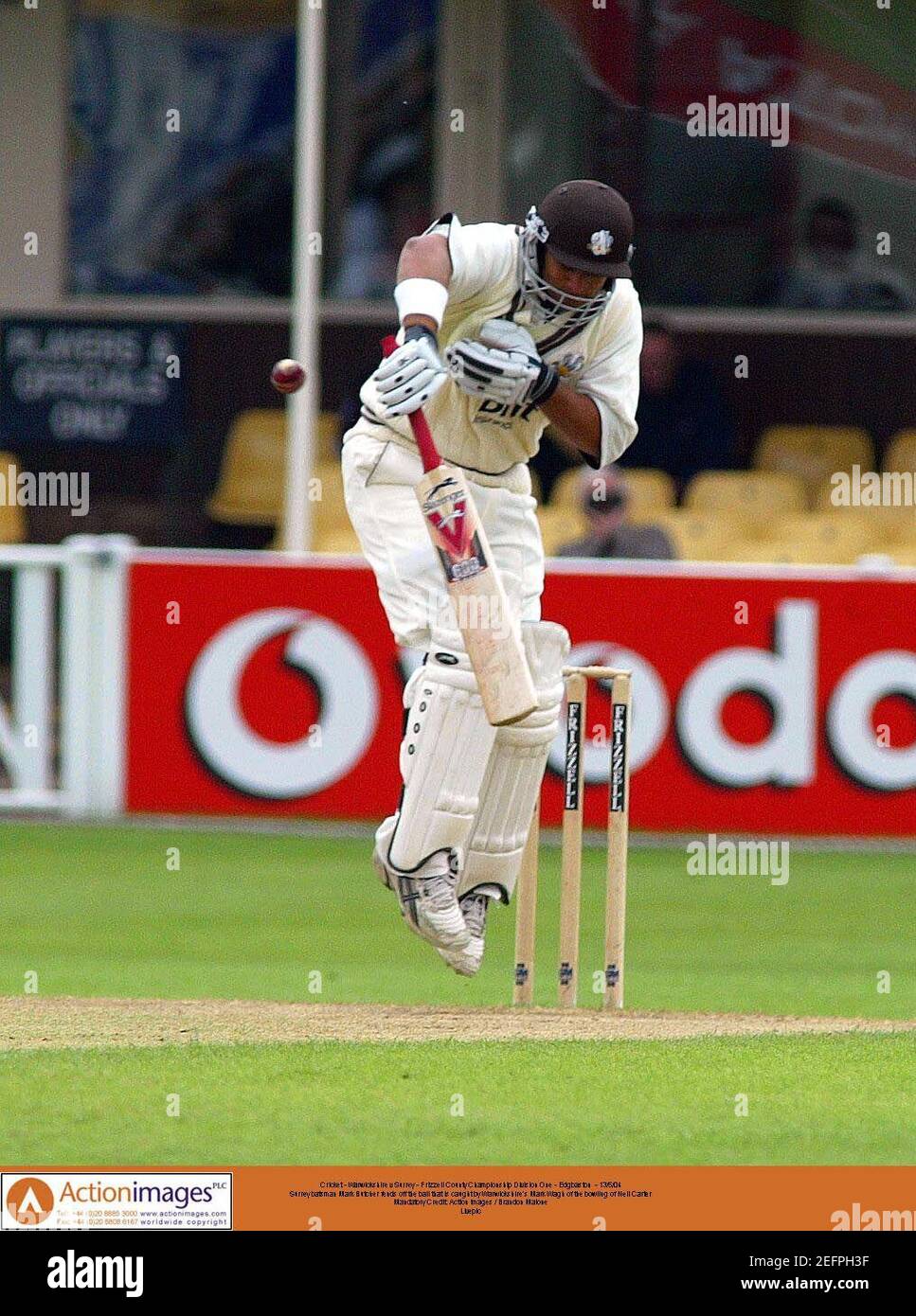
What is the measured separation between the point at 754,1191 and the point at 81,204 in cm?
1130

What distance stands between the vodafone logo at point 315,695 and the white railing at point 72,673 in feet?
1.34

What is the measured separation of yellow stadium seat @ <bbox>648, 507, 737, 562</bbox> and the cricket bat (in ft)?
19.3

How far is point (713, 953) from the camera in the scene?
8.95 m

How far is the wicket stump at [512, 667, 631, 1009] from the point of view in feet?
22.9

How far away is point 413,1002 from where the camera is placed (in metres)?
7.69

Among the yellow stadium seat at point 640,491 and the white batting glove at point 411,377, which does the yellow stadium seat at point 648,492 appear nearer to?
the yellow stadium seat at point 640,491

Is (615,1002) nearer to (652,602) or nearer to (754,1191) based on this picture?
(754,1191)

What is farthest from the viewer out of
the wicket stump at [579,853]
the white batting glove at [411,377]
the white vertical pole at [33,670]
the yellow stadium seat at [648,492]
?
the yellow stadium seat at [648,492]

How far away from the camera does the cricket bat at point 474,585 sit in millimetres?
6410

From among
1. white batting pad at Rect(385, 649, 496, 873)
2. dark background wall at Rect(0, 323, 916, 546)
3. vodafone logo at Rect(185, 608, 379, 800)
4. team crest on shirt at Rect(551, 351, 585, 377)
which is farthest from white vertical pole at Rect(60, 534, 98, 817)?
team crest on shirt at Rect(551, 351, 585, 377)

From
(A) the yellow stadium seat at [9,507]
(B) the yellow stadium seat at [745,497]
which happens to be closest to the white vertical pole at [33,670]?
(A) the yellow stadium seat at [9,507]

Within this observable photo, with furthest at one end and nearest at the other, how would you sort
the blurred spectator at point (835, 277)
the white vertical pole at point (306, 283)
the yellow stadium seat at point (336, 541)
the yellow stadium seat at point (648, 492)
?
the blurred spectator at point (835, 277)
the yellow stadium seat at point (648, 492)
the yellow stadium seat at point (336, 541)
the white vertical pole at point (306, 283)

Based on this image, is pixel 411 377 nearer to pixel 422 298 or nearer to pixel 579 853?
pixel 422 298

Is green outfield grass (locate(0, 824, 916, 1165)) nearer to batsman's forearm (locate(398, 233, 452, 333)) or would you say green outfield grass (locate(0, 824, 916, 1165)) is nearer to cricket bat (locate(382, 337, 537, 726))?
cricket bat (locate(382, 337, 537, 726))
